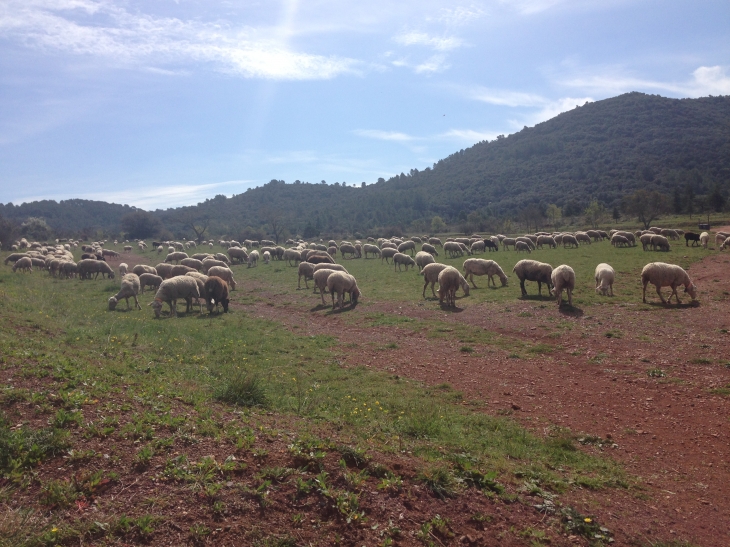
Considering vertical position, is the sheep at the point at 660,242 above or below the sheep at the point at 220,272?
above

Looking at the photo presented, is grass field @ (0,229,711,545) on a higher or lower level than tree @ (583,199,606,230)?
lower

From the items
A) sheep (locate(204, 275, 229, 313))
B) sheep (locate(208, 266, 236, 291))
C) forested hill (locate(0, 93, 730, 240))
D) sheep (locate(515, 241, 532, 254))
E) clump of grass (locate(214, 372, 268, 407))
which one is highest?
forested hill (locate(0, 93, 730, 240))

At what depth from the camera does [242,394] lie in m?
7.87

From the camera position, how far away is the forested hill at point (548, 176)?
120m

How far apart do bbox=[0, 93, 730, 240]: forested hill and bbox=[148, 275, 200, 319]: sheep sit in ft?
265

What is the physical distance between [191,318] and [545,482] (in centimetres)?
1658

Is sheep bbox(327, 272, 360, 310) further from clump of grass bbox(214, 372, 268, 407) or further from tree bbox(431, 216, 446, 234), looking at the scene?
tree bbox(431, 216, 446, 234)

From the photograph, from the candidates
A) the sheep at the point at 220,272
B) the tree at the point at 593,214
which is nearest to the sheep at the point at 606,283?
the sheep at the point at 220,272

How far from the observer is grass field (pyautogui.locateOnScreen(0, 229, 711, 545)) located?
440 centimetres

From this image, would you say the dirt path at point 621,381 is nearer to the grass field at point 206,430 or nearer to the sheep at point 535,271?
the grass field at point 206,430

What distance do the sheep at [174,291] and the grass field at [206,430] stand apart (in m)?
6.57

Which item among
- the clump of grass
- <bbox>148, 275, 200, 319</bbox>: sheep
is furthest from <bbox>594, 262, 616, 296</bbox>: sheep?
<bbox>148, 275, 200, 319</bbox>: sheep

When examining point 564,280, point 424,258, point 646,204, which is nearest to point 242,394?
point 564,280

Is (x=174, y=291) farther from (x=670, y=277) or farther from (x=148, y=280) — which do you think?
(x=670, y=277)
